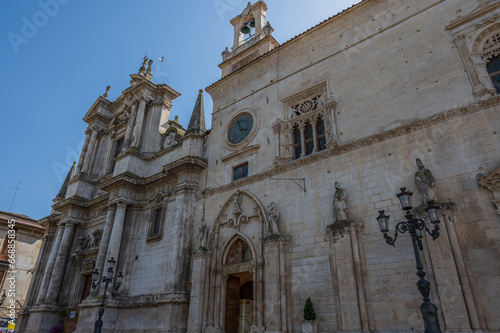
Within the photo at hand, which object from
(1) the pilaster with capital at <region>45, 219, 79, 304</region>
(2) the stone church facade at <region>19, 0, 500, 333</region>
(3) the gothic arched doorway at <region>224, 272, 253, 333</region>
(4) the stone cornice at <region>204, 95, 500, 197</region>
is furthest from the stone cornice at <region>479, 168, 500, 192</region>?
(1) the pilaster with capital at <region>45, 219, 79, 304</region>

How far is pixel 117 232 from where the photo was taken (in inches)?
802

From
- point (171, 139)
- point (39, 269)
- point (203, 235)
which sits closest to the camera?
point (203, 235)

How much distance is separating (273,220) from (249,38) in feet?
49.0

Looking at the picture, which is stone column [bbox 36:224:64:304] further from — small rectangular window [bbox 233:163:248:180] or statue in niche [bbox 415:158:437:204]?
statue in niche [bbox 415:158:437:204]

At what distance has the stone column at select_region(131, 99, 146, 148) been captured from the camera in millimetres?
23891

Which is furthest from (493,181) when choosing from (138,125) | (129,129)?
(129,129)

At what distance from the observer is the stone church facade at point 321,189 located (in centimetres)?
1061

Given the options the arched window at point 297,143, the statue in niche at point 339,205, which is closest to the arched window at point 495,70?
the statue in niche at point 339,205

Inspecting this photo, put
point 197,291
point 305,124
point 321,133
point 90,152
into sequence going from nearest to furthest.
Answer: point 321,133
point 197,291
point 305,124
point 90,152

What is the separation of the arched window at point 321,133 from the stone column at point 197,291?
752cm

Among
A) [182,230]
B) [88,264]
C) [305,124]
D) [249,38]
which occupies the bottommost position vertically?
[88,264]

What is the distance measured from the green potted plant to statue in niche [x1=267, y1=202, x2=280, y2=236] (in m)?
3.25

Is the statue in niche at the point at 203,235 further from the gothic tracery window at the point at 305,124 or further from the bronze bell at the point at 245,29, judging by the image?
the bronze bell at the point at 245,29

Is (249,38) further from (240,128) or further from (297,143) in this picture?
(297,143)
